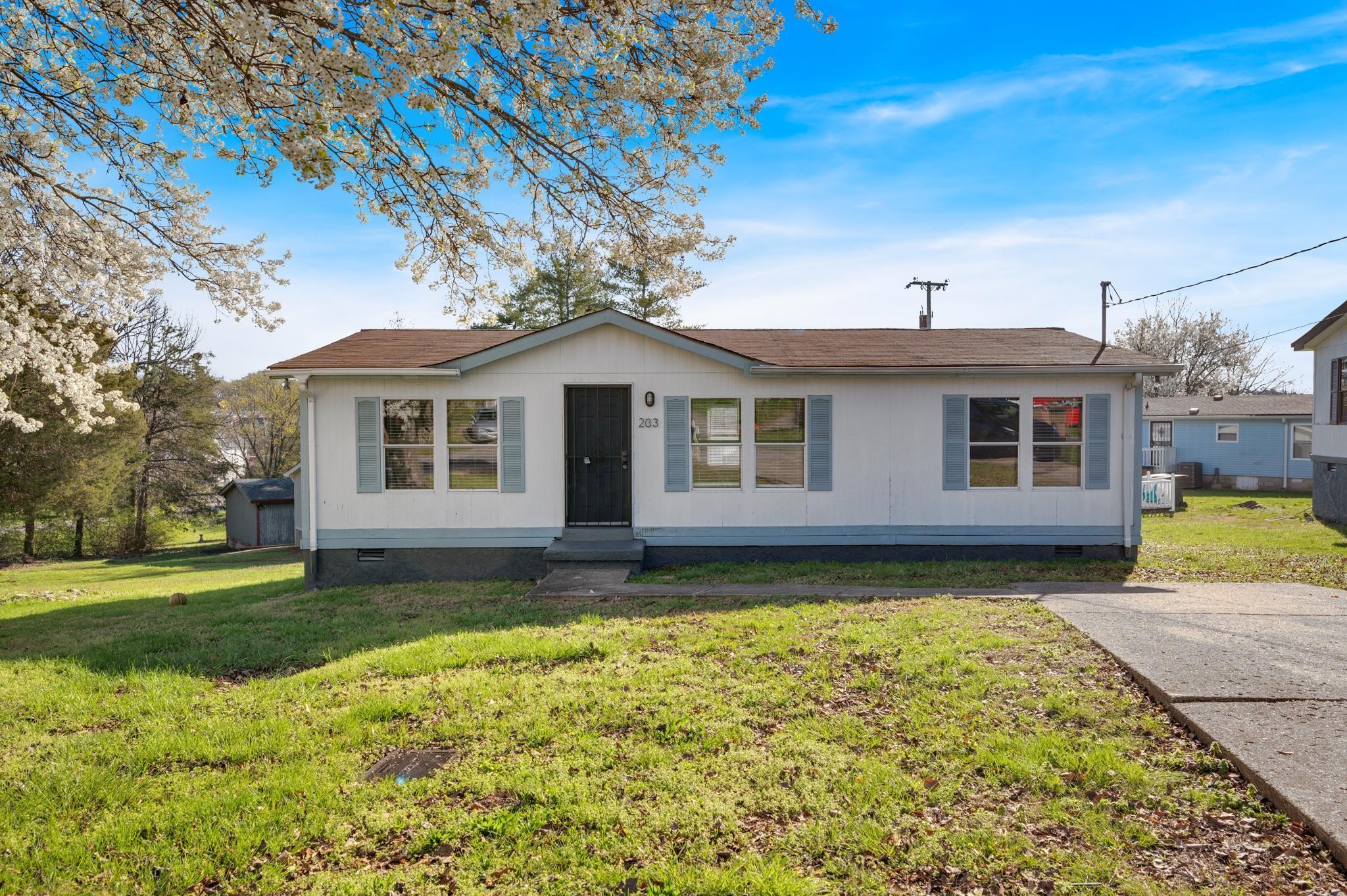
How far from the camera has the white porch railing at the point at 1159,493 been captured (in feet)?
57.1

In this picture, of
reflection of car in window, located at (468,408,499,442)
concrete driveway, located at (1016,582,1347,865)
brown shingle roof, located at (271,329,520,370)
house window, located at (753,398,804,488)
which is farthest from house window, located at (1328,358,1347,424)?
reflection of car in window, located at (468,408,499,442)

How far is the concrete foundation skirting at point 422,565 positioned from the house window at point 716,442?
101 inches

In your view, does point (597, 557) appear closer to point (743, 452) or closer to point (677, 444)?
point (677, 444)

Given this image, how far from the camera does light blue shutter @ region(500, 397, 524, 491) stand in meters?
9.81

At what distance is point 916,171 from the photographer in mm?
10344

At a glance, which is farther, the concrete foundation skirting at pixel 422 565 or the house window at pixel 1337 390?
the house window at pixel 1337 390

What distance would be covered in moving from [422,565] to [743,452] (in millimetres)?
4759

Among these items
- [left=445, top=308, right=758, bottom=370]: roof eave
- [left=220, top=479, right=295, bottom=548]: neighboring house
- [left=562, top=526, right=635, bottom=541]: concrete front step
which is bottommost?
[left=220, top=479, right=295, bottom=548]: neighboring house

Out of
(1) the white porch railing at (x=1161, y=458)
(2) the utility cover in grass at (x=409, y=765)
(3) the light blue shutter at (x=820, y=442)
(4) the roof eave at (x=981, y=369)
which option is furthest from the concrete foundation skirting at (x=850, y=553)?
(1) the white porch railing at (x=1161, y=458)

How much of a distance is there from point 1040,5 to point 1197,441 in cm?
2332

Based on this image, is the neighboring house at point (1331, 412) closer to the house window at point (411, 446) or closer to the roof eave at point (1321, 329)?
the roof eave at point (1321, 329)

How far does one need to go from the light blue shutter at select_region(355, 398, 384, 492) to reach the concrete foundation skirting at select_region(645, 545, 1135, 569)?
3898mm

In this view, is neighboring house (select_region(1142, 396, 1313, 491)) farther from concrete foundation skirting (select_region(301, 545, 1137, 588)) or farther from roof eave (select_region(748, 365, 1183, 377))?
concrete foundation skirting (select_region(301, 545, 1137, 588))

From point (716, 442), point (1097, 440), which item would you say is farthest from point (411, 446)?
point (1097, 440)
